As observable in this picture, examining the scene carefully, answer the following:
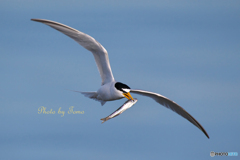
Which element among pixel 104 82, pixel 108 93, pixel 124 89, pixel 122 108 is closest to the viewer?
pixel 122 108

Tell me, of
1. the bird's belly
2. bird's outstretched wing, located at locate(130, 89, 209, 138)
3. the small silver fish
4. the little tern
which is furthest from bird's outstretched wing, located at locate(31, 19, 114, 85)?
the small silver fish

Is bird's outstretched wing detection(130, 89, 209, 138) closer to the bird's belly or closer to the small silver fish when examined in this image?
the bird's belly

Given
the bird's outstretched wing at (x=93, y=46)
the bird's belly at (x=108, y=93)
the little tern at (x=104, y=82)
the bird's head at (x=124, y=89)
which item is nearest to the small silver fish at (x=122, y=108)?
the little tern at (x=104, y=82)

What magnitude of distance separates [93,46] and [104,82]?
1927mm

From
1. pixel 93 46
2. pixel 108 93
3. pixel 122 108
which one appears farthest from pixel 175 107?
pixel 93 46

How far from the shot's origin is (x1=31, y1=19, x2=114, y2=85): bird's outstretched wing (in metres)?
13.6

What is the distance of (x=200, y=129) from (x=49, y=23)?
8.27 meters

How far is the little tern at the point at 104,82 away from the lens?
46.1 ft

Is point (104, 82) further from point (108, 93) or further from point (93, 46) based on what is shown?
point (93, 46)

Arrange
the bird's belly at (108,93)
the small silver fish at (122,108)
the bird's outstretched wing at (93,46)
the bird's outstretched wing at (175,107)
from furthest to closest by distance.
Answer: the bird's outstretched wing at (175,107), the bird's belly at (108,93), the bird's outstretched wing at (93,46), the small silver fish at (122,108)

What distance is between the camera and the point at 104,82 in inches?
627

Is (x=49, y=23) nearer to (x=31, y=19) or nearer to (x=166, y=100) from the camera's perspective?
(x=31, y=19)

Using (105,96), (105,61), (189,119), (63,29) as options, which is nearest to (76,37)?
(63,29)

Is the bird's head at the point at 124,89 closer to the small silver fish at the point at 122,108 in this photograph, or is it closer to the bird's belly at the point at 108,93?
the bird's belly at the point at 108,93
